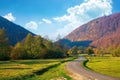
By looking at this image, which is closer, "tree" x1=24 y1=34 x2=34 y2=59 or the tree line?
the tree line

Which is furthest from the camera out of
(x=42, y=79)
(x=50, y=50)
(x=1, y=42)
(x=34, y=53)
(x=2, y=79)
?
(x=50, y=50)

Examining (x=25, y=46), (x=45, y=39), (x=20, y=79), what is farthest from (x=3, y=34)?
(x=20, y=79)

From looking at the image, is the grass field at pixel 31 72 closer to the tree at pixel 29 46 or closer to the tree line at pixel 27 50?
the tree line at pixel 27 50

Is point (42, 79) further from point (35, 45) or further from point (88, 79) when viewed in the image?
point (35, 45)

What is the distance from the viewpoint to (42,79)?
4009 cm

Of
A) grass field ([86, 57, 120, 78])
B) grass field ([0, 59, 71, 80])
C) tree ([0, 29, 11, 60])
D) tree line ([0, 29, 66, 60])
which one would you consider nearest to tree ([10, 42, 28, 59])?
tree line ([0, 29, 66, 60])

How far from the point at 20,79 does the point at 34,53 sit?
116 metres

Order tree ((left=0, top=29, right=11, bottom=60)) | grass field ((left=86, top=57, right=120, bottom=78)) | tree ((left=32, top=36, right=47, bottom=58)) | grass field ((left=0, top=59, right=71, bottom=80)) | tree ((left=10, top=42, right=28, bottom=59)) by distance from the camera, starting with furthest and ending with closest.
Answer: tree ((left=32, top=36, right=47, bottom=58))
tree ((left=10, top=42, right=28, bottom=59))
tree ((left=0, top=29, right=11, bottom=60))
grass field ((left=86, top=57, right=120, bottom=78))
grass field ((left=0, top=59, right=71, bottom=80))

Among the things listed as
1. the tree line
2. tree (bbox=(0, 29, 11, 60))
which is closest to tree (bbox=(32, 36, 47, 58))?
the tree line

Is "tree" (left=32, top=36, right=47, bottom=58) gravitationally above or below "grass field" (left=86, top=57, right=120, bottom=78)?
above

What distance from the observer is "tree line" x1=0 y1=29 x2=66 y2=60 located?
415 feet

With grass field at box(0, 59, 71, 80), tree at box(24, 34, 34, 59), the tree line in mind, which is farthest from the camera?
tree at box(24, 34, 34, 59)

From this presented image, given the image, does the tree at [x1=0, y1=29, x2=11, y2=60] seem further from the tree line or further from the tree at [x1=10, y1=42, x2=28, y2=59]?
the tree at [x1=10, y1=42, x2=28, y2=59]

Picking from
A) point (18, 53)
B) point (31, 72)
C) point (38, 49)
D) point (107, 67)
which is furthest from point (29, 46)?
point (31, 72)
